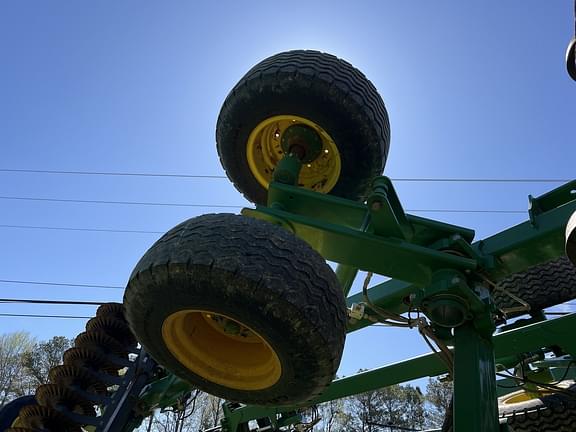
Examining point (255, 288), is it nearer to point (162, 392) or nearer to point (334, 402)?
point (162, 392)

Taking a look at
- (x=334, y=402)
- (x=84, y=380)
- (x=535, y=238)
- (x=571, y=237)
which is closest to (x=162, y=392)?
(x=84, y=380)

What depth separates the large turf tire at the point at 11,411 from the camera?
5180 millimetres

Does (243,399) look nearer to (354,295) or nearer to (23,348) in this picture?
(354,295)

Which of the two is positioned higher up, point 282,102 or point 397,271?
point 282,102

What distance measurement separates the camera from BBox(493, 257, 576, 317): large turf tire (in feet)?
11.5

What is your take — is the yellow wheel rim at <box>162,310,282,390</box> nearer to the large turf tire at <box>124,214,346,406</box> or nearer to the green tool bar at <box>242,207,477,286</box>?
the large turf tire at <box>124,214,346,406</box>

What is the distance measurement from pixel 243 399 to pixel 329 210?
113 centimetres

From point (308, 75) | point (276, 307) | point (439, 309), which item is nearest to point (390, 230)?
point (439, 309)

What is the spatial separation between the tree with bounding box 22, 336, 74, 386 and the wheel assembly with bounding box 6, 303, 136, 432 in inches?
1198

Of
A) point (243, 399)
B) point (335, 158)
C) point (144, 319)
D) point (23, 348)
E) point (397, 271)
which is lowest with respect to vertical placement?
point (243, 399)

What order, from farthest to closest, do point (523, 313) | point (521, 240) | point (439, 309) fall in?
point (523, 313) < point (521, 240) < point (439, 309)

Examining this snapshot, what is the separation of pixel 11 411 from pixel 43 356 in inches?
1236

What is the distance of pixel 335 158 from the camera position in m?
3.50

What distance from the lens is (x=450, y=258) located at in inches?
89.3
